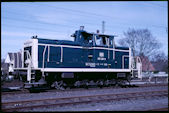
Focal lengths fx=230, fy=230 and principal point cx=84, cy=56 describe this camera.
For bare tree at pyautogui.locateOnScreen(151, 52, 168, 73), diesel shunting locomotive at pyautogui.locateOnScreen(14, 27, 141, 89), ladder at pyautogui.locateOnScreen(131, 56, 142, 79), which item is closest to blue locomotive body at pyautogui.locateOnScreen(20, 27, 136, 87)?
diesel shunting locomotive at pyautogui.locateOnScreen(14, 27, 141, 89)

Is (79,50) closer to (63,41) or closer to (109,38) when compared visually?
(63,41)

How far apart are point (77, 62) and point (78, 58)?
0.29 metres

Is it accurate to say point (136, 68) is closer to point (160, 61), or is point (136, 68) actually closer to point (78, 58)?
point (78, 58)

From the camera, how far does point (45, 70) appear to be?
47.6 ft

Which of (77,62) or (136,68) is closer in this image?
A: (77,62)

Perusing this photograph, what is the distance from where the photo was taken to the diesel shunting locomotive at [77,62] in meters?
14.6

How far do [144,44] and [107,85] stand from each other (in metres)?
28.7

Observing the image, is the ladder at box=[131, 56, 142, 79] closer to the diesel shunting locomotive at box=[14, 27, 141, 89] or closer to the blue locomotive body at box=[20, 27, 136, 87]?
the diesel shunting locomotive at box=[14, 27, 141, 89]

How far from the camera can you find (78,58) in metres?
16.0

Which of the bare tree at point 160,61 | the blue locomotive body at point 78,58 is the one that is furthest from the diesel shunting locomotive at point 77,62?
the bare tree at point 160,61

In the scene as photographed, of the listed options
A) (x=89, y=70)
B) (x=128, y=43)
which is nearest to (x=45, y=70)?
(x=89, y=70)

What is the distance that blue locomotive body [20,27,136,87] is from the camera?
48.1 ft

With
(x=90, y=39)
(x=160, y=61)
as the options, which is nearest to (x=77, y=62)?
(x=90, y=39)

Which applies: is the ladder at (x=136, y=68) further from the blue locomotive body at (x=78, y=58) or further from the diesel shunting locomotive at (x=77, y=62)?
the blue locomotive body at (x=78, y=58)
